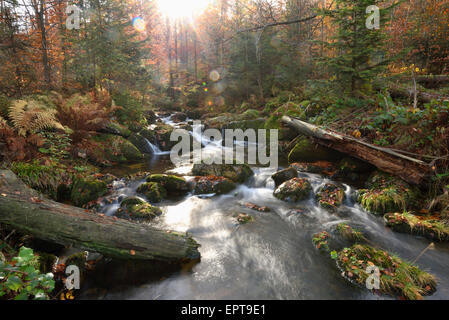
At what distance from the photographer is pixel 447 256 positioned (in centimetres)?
372

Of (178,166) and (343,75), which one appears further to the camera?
(178,166)

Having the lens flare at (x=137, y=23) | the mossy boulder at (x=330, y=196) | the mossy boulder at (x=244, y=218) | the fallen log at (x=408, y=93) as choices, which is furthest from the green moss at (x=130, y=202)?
the lens flare at (x=137, y=23)

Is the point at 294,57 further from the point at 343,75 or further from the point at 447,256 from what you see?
the point at 447,256

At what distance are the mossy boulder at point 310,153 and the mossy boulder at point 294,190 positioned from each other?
244cm

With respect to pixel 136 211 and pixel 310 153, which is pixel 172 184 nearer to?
pixel 136 211

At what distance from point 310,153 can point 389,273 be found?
19.0 ft

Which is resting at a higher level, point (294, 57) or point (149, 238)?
point (294, 57)

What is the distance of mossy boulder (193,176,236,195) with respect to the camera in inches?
268

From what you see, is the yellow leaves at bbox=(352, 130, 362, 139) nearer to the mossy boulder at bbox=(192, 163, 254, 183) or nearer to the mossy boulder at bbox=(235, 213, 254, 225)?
the mossy boulder at bbox=(192, 163, 254, 183)

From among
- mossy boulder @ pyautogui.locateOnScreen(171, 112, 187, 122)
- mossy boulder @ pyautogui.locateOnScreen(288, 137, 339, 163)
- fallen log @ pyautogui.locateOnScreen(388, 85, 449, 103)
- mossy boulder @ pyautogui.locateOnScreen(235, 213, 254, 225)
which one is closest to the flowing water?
mossy boulder @ pyautogui.locateOnScreen(235, 213, 254, 225)

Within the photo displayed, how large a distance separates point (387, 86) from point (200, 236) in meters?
9.06

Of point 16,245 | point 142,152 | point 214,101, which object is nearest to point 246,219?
point 16,245

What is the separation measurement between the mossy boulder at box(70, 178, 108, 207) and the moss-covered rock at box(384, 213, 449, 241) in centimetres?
720

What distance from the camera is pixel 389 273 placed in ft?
10.3
